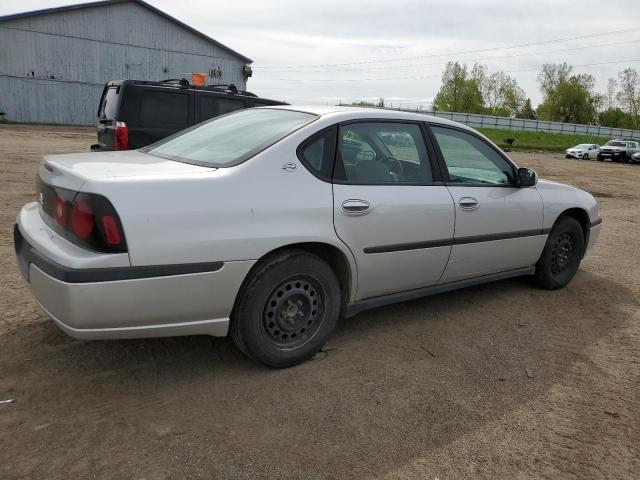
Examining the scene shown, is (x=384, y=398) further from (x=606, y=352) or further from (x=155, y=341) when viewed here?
(x=606, y=352)

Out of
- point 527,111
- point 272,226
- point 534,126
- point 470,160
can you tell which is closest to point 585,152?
point 534,126

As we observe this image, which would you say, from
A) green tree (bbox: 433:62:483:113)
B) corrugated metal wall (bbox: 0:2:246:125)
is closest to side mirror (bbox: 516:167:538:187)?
corrugated metal wall (bbox: 0:2:246:125)

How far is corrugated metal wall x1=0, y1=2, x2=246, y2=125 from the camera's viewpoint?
97.6 feet

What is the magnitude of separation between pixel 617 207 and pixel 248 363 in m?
11.0

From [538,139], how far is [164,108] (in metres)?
51.6

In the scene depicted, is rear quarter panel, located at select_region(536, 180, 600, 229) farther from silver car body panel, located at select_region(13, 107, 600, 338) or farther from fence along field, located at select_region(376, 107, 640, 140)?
fence along field, located at select_region(376, 107, 640, 140)

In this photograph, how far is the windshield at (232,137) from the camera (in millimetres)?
3170

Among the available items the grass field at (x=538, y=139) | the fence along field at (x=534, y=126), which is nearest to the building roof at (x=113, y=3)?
the grass field at (x=538, y=139)

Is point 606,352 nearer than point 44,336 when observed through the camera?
No

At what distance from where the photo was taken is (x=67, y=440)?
2426mm

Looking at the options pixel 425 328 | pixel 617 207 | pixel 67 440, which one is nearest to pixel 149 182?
pixel 67 440

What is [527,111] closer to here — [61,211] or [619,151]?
[619,151]

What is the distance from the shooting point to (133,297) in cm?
258

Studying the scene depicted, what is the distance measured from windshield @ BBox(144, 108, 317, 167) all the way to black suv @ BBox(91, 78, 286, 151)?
428 cm
